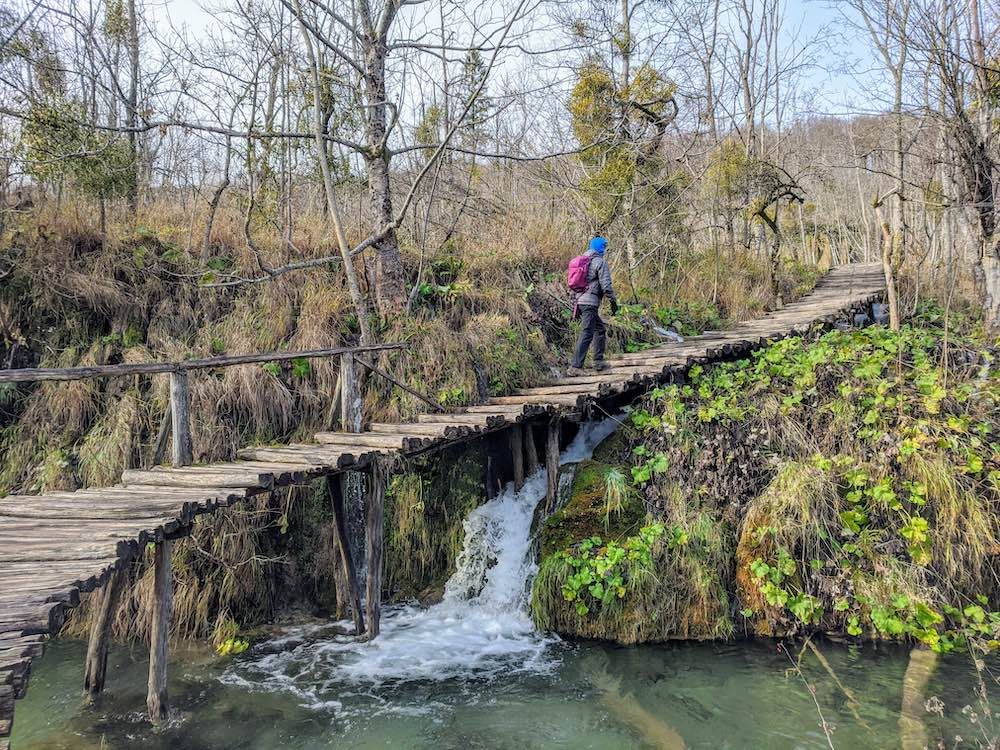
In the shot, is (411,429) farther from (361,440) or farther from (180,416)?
(180,416)

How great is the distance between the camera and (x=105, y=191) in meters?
8.58

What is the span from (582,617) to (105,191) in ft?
26.5

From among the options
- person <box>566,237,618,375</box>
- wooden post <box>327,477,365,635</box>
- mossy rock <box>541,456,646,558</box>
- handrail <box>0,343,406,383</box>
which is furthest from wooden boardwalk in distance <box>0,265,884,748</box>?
mossy rock <box>541,456,646,558</box>

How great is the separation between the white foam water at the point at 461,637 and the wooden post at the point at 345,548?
241 millimetres

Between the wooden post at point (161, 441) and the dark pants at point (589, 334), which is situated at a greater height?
the dark pants at point (589, 334)

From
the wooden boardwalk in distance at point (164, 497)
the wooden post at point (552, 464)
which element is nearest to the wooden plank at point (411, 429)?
the wooden boardwalk in distance at point (164, 497)

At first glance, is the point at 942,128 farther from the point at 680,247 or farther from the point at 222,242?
the point at 222,242

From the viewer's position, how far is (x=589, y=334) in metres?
8.84

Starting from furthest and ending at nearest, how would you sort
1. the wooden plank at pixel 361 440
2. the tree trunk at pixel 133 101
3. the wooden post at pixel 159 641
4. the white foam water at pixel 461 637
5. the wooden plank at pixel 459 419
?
the tree trunk at pixel 133 101
the wooden plank at pixel 459 419
the wooden plank at pixel 361 440
the white foam water at pixel 461 637
the wooden post at pixel 159 641

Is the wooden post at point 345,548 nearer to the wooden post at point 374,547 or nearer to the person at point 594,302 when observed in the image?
the wooden post at point 374,547

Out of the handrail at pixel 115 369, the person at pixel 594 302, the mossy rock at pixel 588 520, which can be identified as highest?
the person at pixel 594 302

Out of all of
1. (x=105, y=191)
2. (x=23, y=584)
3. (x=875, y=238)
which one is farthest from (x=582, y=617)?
(x=875, y=238)

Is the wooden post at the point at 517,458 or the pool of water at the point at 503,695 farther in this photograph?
the wooden post at the point at 517,458

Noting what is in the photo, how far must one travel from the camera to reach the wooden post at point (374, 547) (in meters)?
6.58
